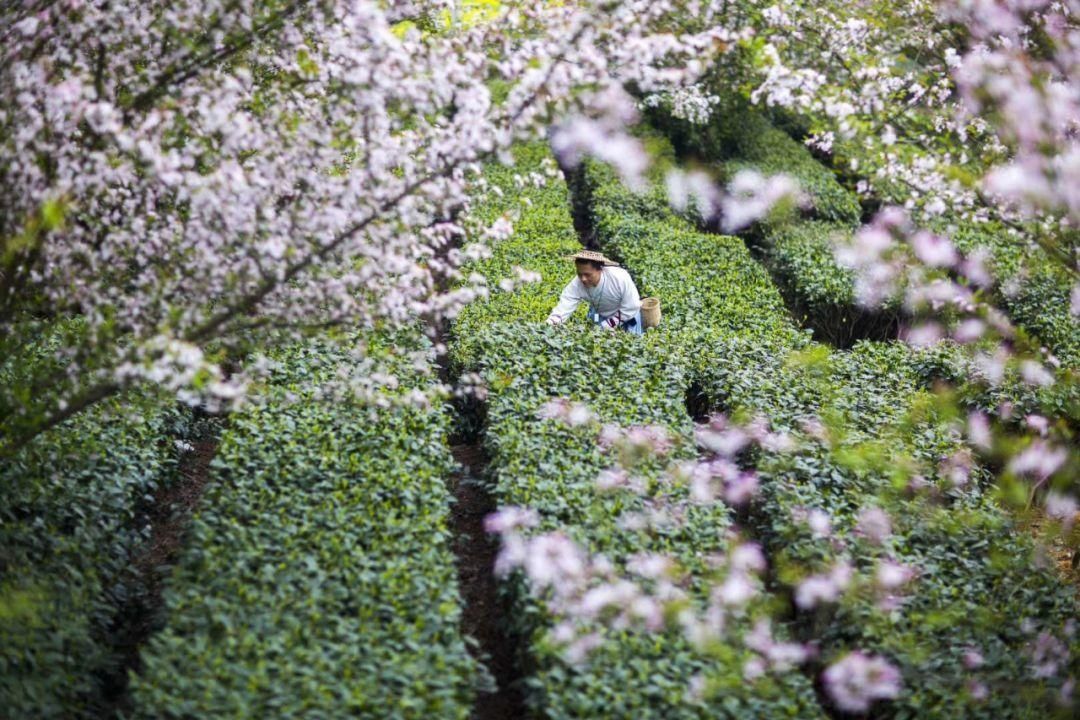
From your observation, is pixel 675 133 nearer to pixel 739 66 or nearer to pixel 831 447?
pixel 739 66

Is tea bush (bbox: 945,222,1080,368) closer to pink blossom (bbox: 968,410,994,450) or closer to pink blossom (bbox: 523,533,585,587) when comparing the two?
pink blossom (bbox: 968,410,994,450)

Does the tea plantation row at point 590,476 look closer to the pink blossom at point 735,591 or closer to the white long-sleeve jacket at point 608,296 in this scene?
the pink blossom at point 735,591

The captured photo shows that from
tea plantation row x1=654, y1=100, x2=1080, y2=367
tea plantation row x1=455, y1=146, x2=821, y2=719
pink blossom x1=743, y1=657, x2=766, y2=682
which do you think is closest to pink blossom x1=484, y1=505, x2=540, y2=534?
tea plantation row x1=455, y1=146, x2=821, y2=719

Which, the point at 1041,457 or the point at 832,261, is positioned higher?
the point at 1041,457

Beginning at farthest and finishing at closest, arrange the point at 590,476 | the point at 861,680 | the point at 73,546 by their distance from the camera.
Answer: the point at 590,476, the point at 73,546, the point at 861,680

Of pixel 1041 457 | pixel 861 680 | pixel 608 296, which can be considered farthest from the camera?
pixel 608 296

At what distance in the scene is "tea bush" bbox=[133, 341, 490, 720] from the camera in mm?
4781

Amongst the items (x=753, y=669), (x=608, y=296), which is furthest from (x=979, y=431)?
(x=753, y=669)

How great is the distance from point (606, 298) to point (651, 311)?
1.55 ft

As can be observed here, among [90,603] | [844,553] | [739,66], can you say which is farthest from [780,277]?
[90,603]

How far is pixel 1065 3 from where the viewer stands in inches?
324

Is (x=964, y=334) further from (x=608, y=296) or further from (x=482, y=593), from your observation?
(x=482, y=593)

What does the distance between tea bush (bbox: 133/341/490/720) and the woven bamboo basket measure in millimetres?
3224

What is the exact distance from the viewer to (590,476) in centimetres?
666
